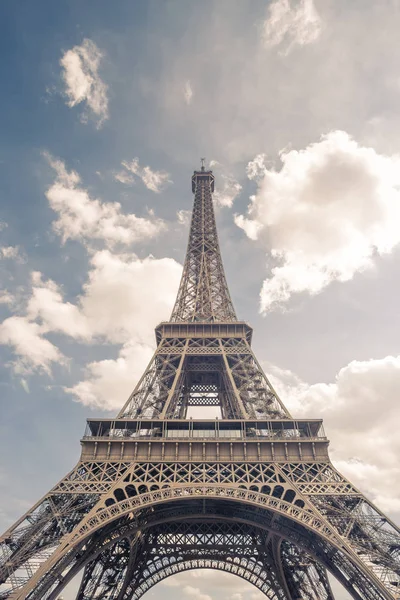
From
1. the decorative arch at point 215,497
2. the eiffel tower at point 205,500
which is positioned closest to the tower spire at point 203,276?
the eiffel tower at point 205,500

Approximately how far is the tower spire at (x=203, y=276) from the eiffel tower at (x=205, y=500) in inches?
37.8

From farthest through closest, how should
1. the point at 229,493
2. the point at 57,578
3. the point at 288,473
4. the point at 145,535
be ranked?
the point at 145,535 → the point at 288,473 → the point at 229,493 → the point at 57,578

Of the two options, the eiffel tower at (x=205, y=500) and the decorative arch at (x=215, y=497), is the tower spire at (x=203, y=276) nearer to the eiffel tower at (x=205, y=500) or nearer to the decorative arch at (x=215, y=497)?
the eiffel tower at (x=205, y=500)

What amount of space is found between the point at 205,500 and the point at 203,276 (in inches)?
956

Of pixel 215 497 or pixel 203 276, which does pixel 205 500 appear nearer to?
pixel 215 497

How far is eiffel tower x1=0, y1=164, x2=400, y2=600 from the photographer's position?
70.3ft

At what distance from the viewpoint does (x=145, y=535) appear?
1335 inches

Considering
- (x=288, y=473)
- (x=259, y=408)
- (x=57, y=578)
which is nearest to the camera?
(x=57, y=578)

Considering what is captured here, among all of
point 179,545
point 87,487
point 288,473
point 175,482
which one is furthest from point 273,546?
point 87,487

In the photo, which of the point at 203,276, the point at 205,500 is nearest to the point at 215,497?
the point at 205,500

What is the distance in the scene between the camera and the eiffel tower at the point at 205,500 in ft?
70.3

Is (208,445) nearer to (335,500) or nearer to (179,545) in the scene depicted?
(335,500)

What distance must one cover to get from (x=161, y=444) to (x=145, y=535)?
13.2m

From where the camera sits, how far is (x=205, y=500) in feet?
91.0
